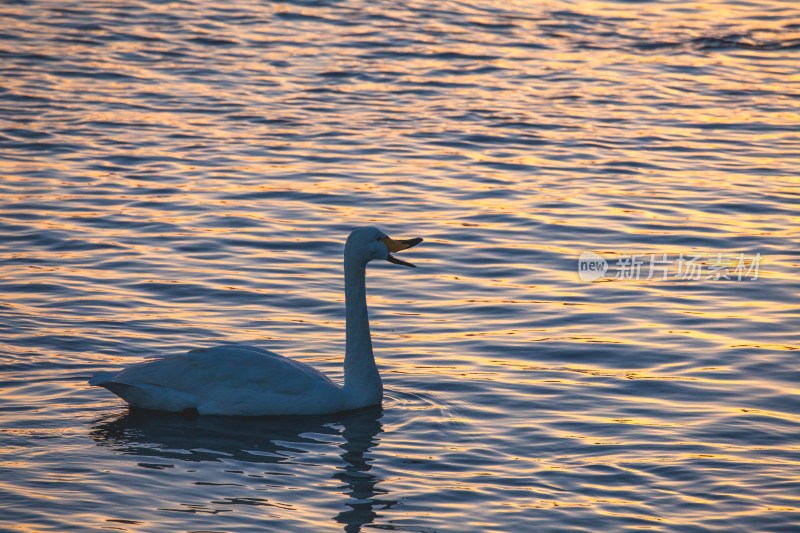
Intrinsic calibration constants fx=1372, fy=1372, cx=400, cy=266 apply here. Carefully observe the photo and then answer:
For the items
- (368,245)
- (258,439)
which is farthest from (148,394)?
(368,245)

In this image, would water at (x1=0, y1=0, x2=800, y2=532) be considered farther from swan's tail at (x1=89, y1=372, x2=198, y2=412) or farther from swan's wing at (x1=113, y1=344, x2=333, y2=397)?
swan's wing at (x1=113, y1=344, x2=333, y2=397)

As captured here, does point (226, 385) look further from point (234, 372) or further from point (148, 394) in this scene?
point (148, 394)

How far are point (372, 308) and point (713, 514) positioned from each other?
5.06 m

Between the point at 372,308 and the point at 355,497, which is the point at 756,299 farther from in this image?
the point at 355,497

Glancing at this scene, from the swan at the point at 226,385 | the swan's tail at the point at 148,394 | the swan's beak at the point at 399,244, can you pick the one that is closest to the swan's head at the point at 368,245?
the swan's beak at the point at 399,244

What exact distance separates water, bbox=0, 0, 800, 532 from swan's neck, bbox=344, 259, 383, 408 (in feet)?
0.65

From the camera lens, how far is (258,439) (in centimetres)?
976

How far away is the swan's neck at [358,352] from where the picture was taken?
1041cm

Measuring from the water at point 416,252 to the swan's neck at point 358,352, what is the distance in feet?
0.65

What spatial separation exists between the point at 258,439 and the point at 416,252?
5.38m

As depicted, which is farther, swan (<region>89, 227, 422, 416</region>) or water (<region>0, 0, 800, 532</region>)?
swan (<region>89, 227, 422, 416</region>)

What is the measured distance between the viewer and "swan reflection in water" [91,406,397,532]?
9.04 metres

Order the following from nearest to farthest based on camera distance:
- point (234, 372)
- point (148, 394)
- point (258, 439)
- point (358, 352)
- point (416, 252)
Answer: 1. point (258, 439)
2. point (148, 394)
3. point (234, 372)
4. point (358, 352)
5. point (416, 252)

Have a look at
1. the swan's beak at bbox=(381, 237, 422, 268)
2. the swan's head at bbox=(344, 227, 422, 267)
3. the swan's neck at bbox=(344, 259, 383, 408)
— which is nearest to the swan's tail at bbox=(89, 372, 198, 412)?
the swan's neck at bbox=(344, 259, 383, 408)
